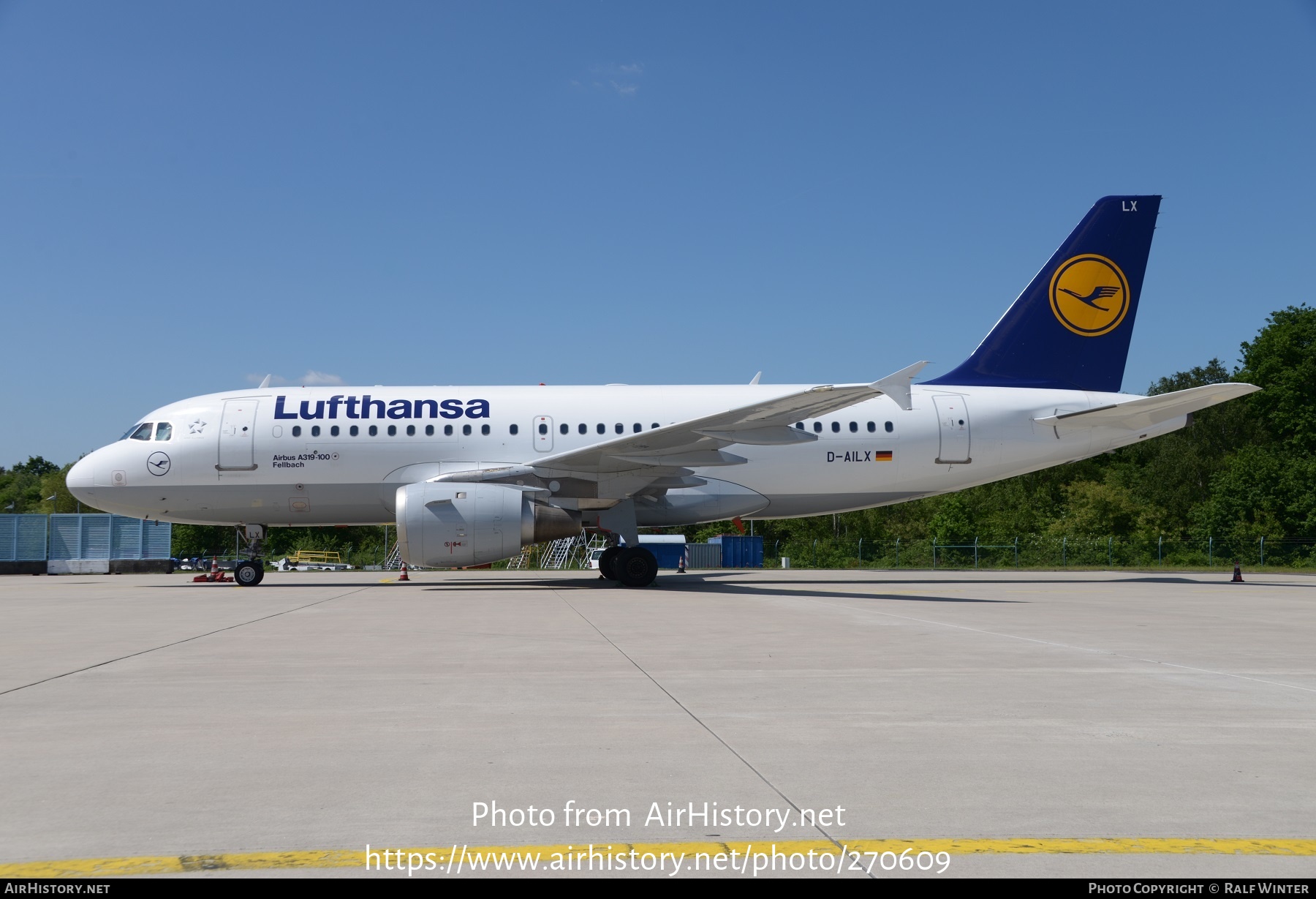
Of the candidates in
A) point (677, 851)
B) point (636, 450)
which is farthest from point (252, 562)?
point (677, 851)

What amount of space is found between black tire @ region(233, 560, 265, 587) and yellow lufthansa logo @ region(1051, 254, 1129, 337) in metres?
17.0

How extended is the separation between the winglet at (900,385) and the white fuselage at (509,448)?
14.5 feet

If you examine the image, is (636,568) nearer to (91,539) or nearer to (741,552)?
(91,539)

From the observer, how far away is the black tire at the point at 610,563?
18.4m

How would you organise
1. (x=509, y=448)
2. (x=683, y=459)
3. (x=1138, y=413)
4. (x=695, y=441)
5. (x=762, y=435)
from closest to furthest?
(x=762, y=435) < (x=695, y=441) < (x=683, y=459) < (x=509, y=448) < (x=1138, y=413)

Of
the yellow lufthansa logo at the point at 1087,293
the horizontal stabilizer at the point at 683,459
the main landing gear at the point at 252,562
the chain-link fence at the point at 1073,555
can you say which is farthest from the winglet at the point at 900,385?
the chain-link fence at the point at 1073,555

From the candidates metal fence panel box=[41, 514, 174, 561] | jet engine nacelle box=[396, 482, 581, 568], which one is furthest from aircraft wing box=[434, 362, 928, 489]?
metal fence panel box=[41, 514, 174, 561]

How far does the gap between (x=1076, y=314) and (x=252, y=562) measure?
17438 millimetres

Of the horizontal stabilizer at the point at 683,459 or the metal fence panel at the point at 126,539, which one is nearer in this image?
the horizontal stabilizer at the point at 683,459

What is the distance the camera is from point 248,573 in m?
18.8

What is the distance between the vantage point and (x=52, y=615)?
11.8 metres

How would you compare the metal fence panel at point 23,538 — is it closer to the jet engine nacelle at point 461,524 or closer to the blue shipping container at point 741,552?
the jet engine nacelle at point 461,524

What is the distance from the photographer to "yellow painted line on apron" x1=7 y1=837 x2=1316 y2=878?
2936 mm
